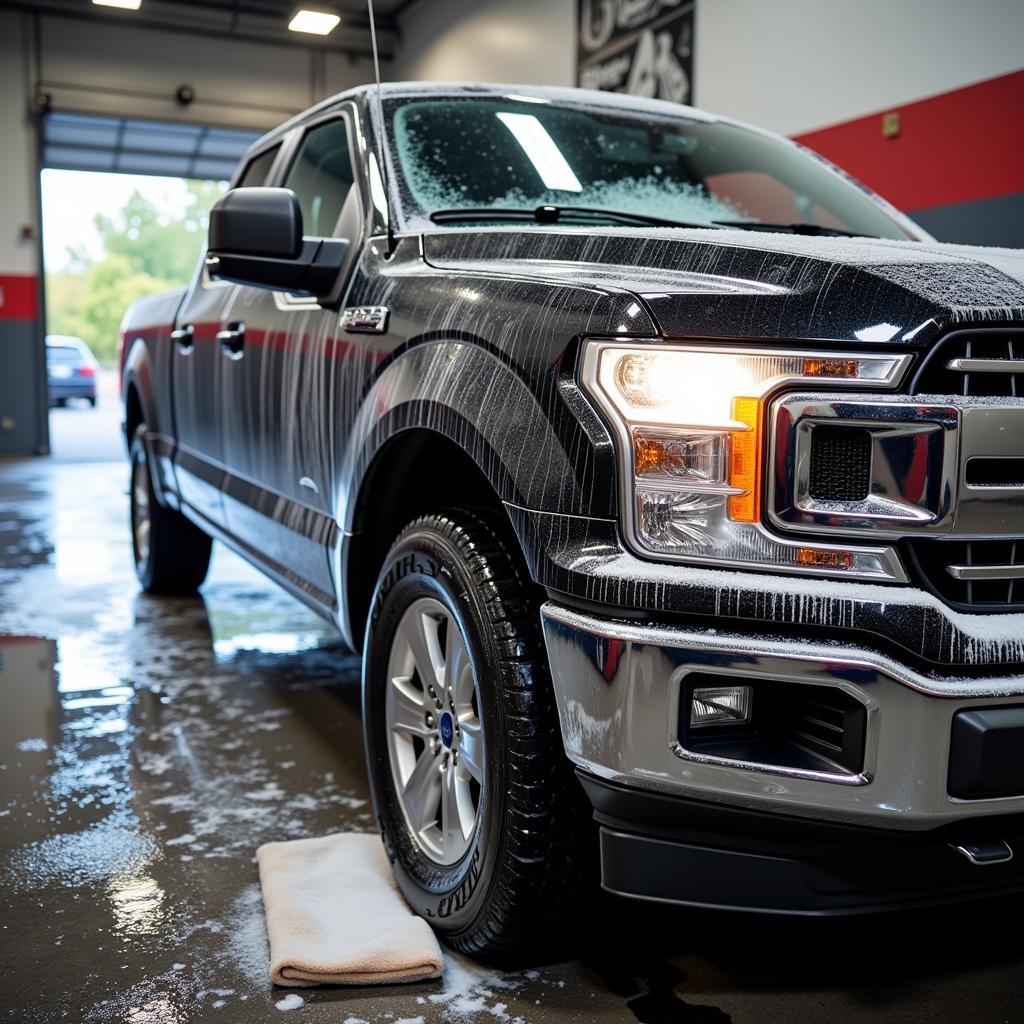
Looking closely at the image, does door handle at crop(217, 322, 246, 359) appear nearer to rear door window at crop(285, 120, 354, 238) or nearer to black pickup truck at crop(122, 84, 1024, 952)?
rear door window at crop(285, 120, 354, 238)

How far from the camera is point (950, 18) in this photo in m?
5.99

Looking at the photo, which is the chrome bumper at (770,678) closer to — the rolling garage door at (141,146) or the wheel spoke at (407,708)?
the wheel spoke at (407,708)

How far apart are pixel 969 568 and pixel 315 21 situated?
12.3 meters

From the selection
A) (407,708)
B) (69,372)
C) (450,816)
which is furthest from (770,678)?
(69,372)

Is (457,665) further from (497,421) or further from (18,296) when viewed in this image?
(18,296)

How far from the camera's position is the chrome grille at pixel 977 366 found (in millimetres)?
1381

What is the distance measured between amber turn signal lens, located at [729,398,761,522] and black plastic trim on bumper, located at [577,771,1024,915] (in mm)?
376

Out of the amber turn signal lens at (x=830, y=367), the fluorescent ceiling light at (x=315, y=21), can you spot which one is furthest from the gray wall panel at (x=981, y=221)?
the fluorescent ceiling light at (x=315, y=21)

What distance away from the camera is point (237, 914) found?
2029mm

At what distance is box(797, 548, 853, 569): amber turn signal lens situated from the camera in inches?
54.7

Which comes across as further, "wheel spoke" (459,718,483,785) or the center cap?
the center cap

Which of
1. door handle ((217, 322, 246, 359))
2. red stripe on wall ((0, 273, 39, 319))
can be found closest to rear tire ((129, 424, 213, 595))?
door handle ((217, 322, 246, 359))

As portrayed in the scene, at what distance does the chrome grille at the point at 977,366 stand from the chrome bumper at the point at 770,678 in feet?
1.12

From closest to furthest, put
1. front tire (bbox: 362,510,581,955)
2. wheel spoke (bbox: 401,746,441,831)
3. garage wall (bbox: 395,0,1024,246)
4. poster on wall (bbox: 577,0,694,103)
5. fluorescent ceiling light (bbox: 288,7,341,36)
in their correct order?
1. front tire (bbox: 362,510,581,955)
2. wheel spoke (bbox: 401,746,441,831)
3. garage wall (bbox: 395,0,1024,246)
4. poster on wall (bbox: 577,0,694,103)
5. fluorescent ceiling light (bbox: 288,7,341,36)
